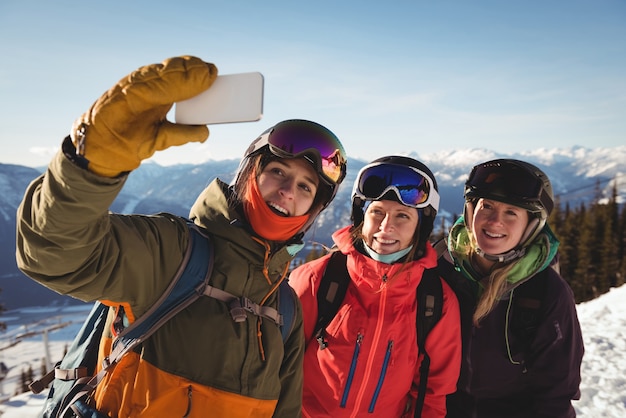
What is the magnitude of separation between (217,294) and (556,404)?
10.3ft

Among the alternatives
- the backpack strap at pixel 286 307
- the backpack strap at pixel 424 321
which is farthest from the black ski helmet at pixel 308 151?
the backpack strap at pixel 424 321

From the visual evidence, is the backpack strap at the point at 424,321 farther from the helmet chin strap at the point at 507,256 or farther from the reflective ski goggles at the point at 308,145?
the reflective ski goggles at the point at 308,145

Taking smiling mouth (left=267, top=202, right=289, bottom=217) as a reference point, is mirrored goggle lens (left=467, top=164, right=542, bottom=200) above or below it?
above

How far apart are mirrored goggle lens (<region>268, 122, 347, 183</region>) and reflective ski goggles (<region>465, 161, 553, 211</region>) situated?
5.29 ft

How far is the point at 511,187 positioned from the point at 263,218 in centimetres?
256

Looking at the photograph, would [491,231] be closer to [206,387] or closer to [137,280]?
[206,387]

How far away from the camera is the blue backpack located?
1848mm

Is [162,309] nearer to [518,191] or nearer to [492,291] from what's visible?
[492,291]

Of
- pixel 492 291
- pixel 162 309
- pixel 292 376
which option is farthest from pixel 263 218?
pixel 492 291

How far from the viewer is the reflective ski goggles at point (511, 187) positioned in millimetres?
3617

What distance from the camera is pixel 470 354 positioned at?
3.55 metres

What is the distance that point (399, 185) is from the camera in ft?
11.8

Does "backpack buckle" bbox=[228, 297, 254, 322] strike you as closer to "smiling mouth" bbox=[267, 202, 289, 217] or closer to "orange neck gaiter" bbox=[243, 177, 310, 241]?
"orange neck gaiter" bbox=[243, 177, 310, 241]

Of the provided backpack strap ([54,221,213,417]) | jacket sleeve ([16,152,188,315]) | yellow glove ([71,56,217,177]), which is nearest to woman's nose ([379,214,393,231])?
backpack strap ([54,221,213,417])
